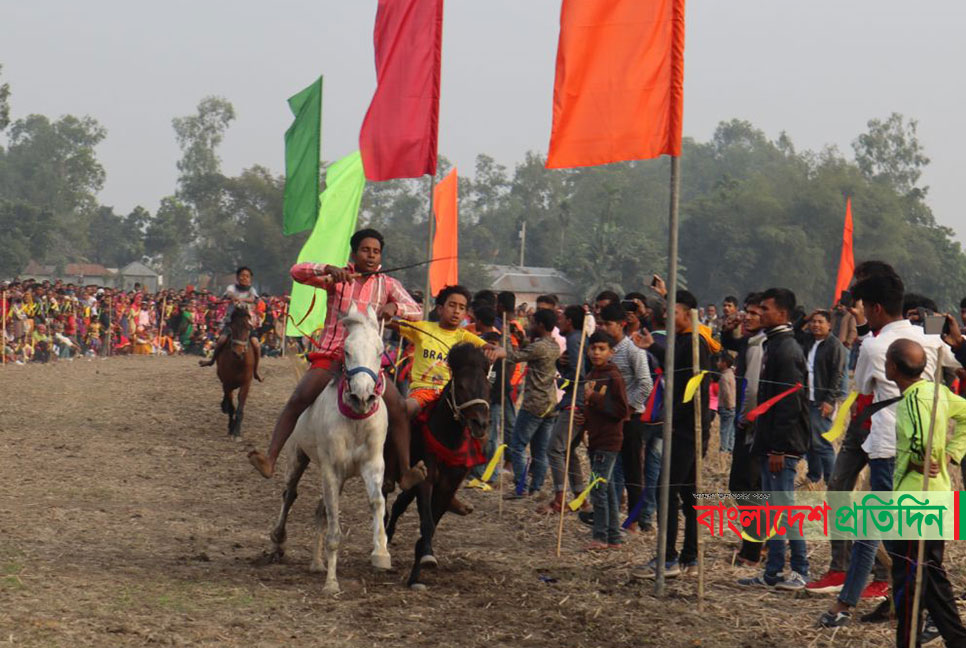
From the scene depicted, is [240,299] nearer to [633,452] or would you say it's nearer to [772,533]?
[633,452]

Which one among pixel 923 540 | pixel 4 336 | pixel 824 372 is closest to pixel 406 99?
pixel 824 372

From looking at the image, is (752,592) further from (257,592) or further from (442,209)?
(442,209)

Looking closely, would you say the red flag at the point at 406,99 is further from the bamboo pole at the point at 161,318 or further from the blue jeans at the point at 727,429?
the bamboo pole at the point at 161,318

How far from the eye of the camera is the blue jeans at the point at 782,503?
8.33m

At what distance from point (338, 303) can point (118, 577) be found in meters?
2.56

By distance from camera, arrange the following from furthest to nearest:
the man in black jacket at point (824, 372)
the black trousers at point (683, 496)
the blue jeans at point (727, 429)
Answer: the blue jeans at point (727, 429), the man in black jacket at point (824, 372), the black trousers at point (683, 496)

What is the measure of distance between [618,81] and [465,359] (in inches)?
93.2

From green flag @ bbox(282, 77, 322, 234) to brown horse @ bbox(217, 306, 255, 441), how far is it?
67.2 inches

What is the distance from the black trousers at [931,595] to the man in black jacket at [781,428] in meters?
1.93

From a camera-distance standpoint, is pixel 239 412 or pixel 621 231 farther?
pixel 621 231

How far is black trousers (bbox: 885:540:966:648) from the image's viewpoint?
6.19 m

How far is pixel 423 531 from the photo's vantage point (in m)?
8.51

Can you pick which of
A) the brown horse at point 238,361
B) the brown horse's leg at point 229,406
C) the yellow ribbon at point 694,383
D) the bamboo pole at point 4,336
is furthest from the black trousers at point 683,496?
the bamboo pole at point 4,336

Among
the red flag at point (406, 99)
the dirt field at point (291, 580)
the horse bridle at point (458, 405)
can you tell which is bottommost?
the dirt field at point (291, 580)
